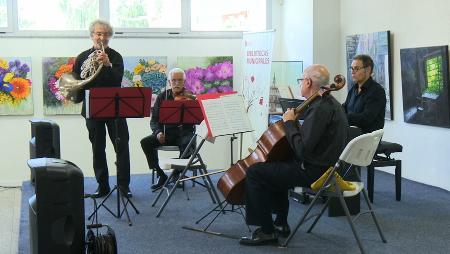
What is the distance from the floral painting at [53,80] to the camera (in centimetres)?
739

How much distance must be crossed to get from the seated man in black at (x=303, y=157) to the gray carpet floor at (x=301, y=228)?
0.23 metres

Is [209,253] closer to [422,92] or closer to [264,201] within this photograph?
[264,201]

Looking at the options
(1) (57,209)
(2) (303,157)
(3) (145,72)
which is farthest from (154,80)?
(1) (57,209)

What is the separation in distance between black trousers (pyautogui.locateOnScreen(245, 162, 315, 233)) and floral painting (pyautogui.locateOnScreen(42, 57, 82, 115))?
12.6 ft

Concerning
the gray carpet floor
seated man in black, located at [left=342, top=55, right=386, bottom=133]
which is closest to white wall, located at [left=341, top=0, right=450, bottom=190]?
the gray carpet floor

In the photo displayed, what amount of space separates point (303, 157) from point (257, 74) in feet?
10.3

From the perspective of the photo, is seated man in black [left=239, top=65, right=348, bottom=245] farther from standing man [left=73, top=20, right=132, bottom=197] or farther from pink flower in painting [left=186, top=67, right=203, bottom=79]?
pink flower in painting [left=186, top=67, right=203, bottom=79]

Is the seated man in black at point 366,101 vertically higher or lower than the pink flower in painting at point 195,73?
lower

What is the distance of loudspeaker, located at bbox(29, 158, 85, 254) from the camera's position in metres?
3.05

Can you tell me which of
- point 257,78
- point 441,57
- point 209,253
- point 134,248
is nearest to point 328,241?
point 209,253

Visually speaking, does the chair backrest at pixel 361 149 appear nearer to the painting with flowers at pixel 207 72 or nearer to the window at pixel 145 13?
the painting with flowers at pixel 207 72

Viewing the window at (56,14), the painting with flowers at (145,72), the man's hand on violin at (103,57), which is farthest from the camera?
the painting with flowers at (145,72)

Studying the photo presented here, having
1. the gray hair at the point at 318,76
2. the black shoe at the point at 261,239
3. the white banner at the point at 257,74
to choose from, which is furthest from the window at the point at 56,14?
the black shoe at the point at 261,239

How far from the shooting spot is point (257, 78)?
23.4 ft
